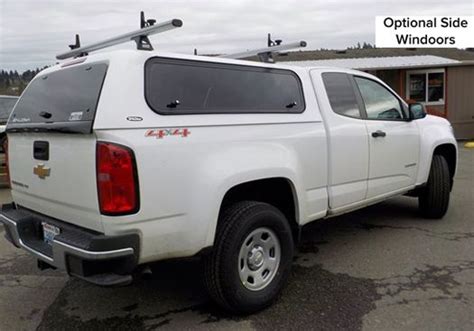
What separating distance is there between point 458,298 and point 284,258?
4.65 feet

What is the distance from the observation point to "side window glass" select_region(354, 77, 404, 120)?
502 centimetres

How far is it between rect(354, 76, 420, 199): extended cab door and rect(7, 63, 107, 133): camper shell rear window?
9.24ft

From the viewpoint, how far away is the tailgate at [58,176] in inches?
117

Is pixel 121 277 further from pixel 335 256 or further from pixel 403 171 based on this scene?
pixel 403 171

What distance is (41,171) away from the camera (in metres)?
3.40

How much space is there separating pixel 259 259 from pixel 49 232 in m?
1.57

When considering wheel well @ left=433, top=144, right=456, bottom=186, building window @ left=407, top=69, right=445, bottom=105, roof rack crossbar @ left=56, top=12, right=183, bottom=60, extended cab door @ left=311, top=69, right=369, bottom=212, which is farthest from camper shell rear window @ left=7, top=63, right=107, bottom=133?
building window @ left=407, top=69, right=445, bottom=105

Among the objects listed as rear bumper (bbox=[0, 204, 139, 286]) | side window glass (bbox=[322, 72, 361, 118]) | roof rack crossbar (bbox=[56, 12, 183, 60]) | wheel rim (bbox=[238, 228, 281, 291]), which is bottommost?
wheel rim (bbox=[238, 228, 281, 291])

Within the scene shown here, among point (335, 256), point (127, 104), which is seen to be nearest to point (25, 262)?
point (127, 104)

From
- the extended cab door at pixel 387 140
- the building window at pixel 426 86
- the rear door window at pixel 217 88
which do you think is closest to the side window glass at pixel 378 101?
the extended cab door at pixel 387 140

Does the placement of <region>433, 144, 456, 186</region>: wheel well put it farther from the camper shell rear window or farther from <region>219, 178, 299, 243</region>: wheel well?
the camper shell rear window

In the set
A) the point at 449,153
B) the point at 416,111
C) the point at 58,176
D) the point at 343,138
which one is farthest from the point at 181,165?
the point at 449,153

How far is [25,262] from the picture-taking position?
4977 millimetres

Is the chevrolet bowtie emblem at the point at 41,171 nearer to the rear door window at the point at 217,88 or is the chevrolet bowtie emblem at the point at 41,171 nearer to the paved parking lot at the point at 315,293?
the rear door window at the point at 217,88
